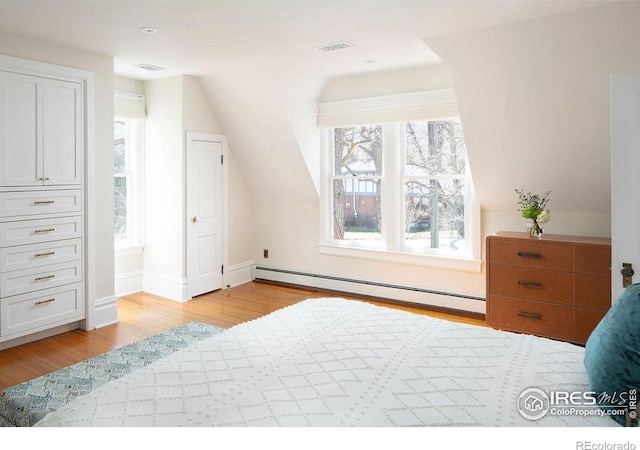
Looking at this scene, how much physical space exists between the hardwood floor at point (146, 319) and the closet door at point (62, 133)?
1.35m

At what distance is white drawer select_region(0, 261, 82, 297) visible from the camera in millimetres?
3586

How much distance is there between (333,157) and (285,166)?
59cm

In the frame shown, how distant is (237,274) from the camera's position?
5.91 meters

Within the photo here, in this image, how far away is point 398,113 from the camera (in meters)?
4.75

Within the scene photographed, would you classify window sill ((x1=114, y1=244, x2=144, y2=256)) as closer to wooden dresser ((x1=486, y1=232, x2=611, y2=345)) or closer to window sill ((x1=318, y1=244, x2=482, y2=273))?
window sill ((x1=318, y1=244, x2=482, y2=273))

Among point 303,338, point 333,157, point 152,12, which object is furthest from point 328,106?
point 303,338

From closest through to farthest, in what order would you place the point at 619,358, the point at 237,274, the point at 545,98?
the point at 619,358 → the point at 545,98 → the point at 237,274

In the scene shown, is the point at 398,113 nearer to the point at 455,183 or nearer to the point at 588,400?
the point at 455,183

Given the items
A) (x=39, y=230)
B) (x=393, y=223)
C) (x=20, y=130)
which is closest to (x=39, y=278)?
(x=39, y=230)

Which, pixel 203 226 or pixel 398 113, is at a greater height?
pixel 398 113

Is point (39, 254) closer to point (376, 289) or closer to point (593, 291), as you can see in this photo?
point (376, 289)

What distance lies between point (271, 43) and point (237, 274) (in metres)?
3.10

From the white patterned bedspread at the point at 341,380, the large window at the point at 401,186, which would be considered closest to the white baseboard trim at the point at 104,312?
the large window at the point at 401,186

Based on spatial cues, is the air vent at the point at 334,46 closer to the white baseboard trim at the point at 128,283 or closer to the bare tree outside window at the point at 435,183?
the bare tree outside window at the point at 435,183
